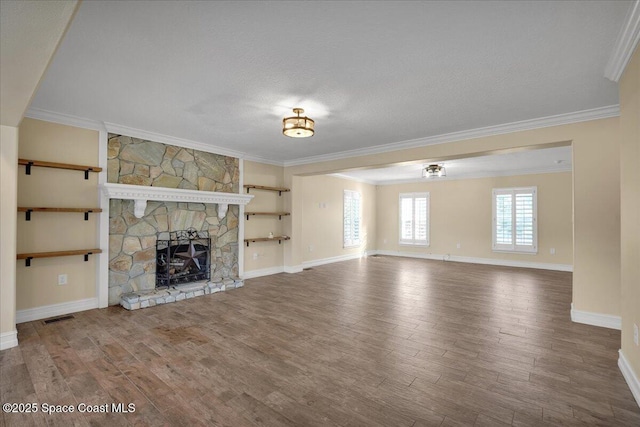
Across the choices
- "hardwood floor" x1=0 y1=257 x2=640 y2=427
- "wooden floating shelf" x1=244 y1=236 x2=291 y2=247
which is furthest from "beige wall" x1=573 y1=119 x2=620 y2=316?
"wooden floating shelf" x1=244 y1=236 x2=291 y2=247

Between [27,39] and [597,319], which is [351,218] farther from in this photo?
[27,39]

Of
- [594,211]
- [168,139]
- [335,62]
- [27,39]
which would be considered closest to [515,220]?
[594,211]

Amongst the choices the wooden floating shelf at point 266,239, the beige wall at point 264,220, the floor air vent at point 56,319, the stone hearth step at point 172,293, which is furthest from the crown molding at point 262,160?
the floor air vent at point 56,319

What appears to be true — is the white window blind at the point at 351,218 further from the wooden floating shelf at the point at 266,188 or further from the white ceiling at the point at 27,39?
the white ceiling at the point at 27,39

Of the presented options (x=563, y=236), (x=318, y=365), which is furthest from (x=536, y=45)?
(x=563, y=236)

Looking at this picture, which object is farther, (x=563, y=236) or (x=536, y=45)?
(x=563, y=236)

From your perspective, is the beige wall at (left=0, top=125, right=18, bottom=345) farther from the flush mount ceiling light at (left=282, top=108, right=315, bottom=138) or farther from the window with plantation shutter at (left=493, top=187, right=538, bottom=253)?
the window with plantation shutter at (left=493, top=187, right=538, bottom=253)

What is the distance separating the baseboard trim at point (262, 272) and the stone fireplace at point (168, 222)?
32 centimetres

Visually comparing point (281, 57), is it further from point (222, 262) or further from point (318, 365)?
point (222, 262)

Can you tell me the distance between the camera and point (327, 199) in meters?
8.23

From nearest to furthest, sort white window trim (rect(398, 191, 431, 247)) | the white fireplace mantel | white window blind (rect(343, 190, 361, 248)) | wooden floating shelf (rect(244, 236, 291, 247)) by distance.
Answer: the white fireplace mantel
wooden floating shelf (rect(244, 236, 291, 247))
white window blind (rect(343, 190, 361, 248))
white window trim (rect(398, 191, 431, 247))

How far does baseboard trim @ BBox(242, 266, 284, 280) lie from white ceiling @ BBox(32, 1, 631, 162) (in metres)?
3.27

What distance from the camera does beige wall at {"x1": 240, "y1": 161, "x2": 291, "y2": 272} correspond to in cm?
632

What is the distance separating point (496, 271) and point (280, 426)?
22.6 ft
